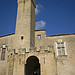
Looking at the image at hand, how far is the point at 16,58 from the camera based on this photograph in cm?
1291

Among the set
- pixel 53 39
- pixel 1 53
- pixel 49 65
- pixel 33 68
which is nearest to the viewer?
pixel 49 65

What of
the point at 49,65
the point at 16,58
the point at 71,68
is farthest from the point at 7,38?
the point at 71,68

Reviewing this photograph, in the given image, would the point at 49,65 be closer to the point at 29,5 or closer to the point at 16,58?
the point at 16,58

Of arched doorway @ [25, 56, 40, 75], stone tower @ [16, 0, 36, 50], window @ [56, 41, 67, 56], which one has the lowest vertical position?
arched doorway @ [25, 56, 40, 75]

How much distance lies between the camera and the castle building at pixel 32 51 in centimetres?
1222

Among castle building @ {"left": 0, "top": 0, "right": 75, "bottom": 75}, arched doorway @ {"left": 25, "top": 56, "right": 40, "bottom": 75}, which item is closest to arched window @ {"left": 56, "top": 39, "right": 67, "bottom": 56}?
castle building @ {"left": 0, "top": 0, "right": 75, "bottom": 75}

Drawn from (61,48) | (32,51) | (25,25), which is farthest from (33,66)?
(25,25)

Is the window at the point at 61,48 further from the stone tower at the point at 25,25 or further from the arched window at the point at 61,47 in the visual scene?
the stone tower at the point at 25,25

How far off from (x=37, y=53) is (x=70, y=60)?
4.67 m

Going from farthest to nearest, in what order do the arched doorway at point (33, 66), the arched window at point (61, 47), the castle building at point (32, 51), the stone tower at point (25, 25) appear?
1. the arched window at point (61, 47)
2. the stone tower at point (25, 25)
3. the arched doorway at point (33, 66)
4. the castle building at point (32, 51)

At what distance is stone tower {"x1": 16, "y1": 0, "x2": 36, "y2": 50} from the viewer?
14758 millimetres

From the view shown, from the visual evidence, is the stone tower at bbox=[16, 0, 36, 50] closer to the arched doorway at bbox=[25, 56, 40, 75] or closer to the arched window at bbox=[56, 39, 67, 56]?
the arched doorway at bbox=[25, 56, 40, 75]

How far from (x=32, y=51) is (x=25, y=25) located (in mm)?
4443

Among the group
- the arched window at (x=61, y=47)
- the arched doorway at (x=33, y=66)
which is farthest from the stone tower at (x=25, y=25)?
the arched window at (x=61, y=47)
